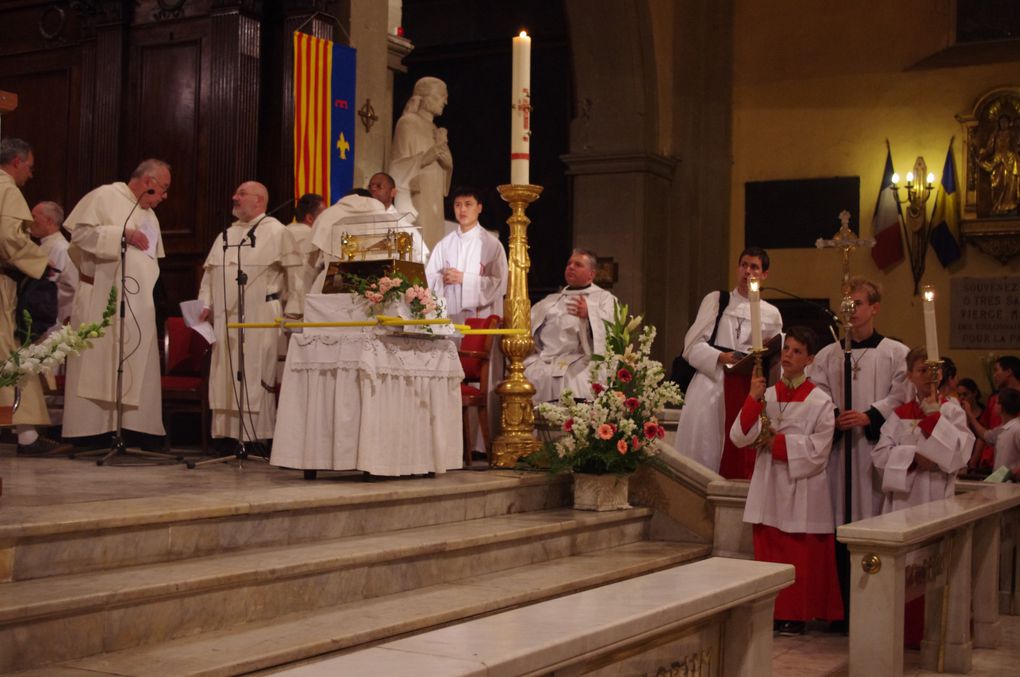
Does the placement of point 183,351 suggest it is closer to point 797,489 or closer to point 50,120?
point 50,120

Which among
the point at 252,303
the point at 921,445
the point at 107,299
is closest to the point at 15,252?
the point at 107,299

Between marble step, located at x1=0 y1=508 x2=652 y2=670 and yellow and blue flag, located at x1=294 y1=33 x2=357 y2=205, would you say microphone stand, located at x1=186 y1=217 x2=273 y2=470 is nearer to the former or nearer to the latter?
yellow and blue flag, located at x1=294 y1=33 x2=357 y2=205

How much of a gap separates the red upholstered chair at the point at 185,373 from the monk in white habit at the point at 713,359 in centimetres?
312

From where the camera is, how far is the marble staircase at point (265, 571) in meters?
4.04

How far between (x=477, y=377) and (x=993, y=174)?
28.6 ft

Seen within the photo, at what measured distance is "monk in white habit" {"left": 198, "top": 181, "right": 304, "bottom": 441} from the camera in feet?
26.4

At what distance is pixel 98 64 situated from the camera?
409 inches

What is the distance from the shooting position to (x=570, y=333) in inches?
338

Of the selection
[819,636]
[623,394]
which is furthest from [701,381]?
[819,636]

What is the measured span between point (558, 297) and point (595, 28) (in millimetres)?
7127

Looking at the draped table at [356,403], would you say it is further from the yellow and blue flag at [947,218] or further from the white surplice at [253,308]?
the yellow and blue flag at [947,218]

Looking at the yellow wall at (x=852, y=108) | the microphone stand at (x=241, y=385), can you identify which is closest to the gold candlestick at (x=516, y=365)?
the microphone stand at (x=241, y=385)

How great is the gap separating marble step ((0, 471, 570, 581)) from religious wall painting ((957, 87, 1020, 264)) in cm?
946

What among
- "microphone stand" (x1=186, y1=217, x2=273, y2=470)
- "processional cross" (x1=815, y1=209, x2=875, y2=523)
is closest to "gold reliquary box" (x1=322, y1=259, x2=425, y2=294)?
"microphone stand" (x1=186, y1=217, x2=273, y2=470)
